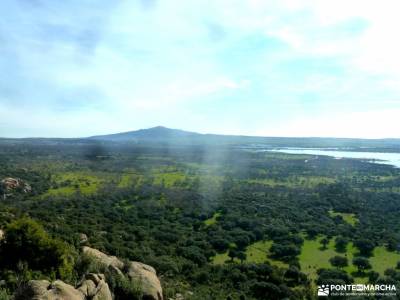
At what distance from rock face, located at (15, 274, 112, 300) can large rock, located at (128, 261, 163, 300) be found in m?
2.76

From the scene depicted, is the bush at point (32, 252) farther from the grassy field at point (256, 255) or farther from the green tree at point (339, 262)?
the green tree at point (339, 262)

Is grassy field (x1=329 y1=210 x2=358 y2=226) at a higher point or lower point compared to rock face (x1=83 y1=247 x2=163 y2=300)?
lower

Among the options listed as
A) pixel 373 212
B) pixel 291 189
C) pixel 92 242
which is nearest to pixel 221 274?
pixel 92 242

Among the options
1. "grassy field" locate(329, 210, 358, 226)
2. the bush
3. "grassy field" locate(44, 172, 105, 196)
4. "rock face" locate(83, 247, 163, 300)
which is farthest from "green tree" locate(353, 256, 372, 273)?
"grassy field" locate(44, 172, 105, 196)

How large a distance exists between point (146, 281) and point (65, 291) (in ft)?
21.3

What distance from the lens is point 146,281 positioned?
21562 mm

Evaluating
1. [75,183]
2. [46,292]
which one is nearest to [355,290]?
[46,292]

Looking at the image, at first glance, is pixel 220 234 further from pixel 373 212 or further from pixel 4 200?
pixel 4 200

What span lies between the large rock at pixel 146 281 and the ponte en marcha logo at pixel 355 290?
16295mm

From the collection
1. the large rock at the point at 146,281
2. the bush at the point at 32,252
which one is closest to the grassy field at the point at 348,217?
the large rock at the point at 146,281

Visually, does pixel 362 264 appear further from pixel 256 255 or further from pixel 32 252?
pixel 32 252

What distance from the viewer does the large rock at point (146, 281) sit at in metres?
20.7

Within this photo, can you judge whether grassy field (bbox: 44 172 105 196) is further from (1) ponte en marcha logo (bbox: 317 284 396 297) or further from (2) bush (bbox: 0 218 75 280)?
(1) ponte en marcha logo (bbox: 317 284 396 297)

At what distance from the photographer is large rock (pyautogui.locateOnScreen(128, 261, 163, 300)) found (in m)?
20.7
